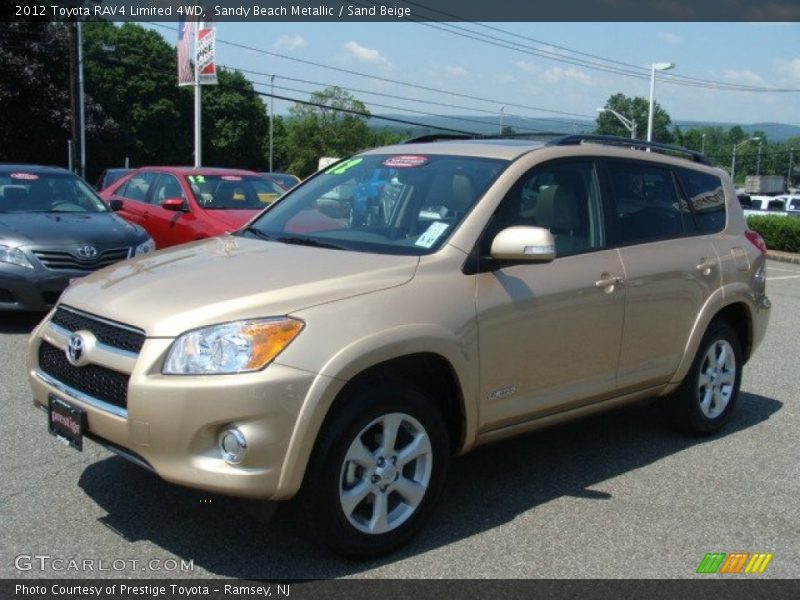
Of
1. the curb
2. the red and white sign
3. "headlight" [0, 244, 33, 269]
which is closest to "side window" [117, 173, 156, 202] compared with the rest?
"headlight" [0, 244, 33, 269]

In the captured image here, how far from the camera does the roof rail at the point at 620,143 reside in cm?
496

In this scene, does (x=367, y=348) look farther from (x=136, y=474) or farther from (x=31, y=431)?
(x=31, y=431)

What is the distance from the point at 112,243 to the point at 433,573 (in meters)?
5.95

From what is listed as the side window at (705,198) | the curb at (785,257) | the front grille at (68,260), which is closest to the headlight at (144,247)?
the front grille at (68,260)

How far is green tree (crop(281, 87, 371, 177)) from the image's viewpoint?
8856cm

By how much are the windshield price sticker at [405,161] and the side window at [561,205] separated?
2.03 ft

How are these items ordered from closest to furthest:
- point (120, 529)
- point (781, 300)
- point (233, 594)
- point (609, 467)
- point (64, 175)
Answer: point (233, 594)
point (120, 529)
point (609, 467)
point (64, 175)
point (781, 300)

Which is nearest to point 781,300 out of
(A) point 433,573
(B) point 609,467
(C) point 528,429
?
(B) point 609,467

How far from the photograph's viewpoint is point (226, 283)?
12.3 feet

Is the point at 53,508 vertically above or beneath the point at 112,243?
beneath

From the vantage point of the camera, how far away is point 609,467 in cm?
510

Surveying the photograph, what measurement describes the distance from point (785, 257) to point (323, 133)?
71.7 metres

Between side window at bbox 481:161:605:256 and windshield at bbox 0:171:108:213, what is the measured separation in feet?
20.9

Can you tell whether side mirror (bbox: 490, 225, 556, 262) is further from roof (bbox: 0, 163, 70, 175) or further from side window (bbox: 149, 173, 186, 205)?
side window (bbox: 149, 173, 186, 205)
